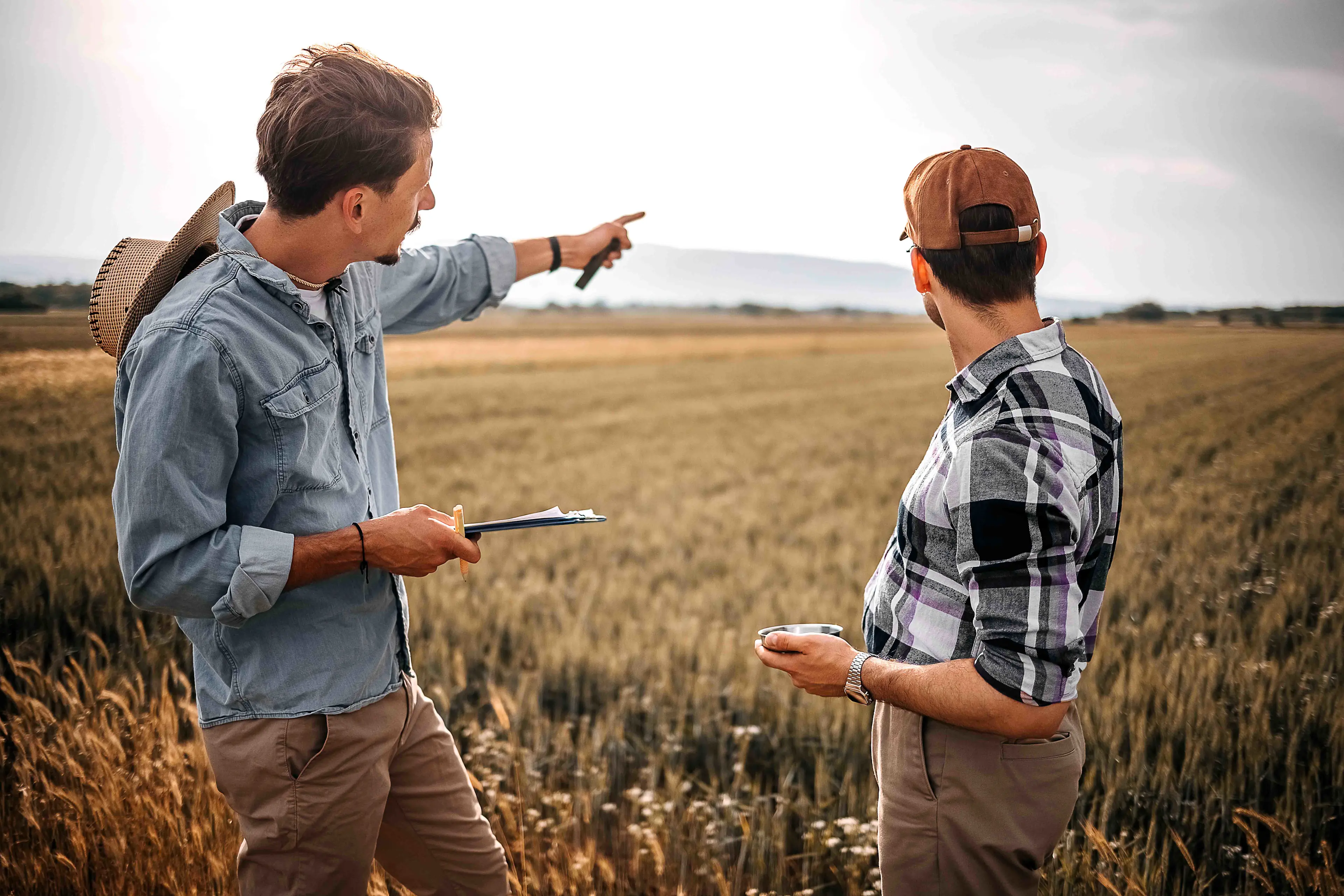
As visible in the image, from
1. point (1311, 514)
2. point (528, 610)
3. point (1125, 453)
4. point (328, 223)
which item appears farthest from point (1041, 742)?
point (1125, 453)

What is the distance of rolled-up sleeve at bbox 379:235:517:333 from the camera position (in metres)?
2.64

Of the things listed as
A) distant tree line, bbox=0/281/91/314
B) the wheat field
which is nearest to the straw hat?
the wheat field

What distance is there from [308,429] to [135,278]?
0.49 m

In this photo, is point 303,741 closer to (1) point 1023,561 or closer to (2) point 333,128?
(2) point 333,128

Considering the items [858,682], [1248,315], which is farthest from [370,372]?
[1248,315]

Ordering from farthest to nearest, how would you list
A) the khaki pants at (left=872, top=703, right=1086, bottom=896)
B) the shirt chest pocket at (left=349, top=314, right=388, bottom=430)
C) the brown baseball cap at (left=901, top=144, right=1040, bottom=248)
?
the shirt chest pocket at (left=349, top=314, right=388, bottom=430)
the khaki pants at (left=872, top=703, right=1086, bottom=896)
the brown baseball cap at (left=901, top=144, right=1040, bottom=248)

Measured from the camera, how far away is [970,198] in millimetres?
1540

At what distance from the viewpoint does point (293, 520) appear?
188cm

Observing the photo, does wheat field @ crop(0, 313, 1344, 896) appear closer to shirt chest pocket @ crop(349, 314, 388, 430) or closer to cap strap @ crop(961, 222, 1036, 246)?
shirt chest pocket @ crop(349, 314, 388, 430)

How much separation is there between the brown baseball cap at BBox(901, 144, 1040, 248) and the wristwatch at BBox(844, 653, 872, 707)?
796 millimetres

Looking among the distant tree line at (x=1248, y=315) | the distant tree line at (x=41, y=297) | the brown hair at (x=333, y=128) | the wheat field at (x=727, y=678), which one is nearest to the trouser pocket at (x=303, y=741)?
the wheat field at (x=727, y=678)

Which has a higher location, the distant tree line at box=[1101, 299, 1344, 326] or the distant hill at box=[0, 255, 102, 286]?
the distant hill at box=[0, 255, 102, 286]

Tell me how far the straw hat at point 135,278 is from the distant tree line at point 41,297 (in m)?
3.31

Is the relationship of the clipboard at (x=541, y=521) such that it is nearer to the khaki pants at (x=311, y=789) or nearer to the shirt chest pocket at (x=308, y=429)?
the shirt chest pocket at (x=308, y=429)
